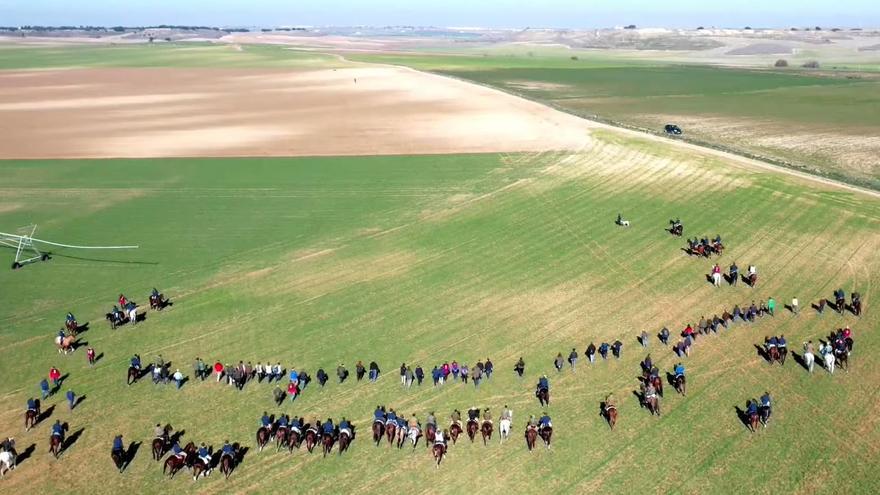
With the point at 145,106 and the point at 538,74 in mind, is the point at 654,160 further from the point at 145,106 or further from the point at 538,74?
the point at 538,74

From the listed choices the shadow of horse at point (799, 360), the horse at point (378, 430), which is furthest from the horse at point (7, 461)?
the shadow of horse at point (799, 360)

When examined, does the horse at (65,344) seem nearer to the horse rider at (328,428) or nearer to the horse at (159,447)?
the horse at (159,447)

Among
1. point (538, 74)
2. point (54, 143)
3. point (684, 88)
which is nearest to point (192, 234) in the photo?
point (54, 143)

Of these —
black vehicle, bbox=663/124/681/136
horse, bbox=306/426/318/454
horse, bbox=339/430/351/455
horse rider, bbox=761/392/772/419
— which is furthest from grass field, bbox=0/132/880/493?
black vehicle, bbox=663/124/681/136

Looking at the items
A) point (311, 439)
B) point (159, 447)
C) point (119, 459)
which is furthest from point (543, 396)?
point (119, 459)

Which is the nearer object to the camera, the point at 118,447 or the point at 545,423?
the point at 118,447

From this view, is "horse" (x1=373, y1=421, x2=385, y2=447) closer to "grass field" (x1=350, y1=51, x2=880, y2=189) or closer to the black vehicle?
"grass field" (x1=350, y1=51, x2=880, y2=189)

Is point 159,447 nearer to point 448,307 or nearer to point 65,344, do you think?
point 65,344
